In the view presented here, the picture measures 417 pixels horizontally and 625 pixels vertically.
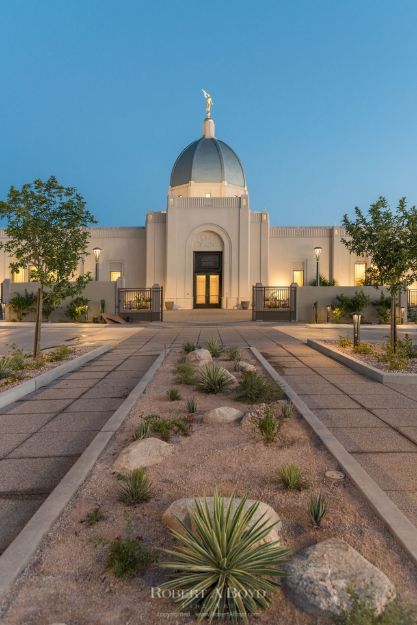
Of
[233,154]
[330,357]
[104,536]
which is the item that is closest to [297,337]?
[330,357]

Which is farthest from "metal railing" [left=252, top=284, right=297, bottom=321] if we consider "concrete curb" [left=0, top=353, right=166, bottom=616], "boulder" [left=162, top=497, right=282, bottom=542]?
"boulder" [left=162, top=497, right=282, bottom=542]

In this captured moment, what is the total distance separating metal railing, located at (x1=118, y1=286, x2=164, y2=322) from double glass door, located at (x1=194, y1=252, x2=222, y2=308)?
8.88 metres

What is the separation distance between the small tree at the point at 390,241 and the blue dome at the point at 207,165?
2880cm

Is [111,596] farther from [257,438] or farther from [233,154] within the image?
Answer: [233,154]

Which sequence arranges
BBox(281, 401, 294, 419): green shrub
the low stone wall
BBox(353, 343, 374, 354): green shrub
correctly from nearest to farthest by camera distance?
BBox(281, 401, 294, 419): green shrub
BBox(353, 343, 374, 354): green shrub
the low stone wall

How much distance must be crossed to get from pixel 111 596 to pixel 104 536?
542mm

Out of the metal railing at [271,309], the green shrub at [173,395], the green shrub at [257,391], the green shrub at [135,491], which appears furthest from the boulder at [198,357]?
the metal railing at [271,309]

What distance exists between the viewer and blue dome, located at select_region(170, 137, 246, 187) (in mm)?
37406

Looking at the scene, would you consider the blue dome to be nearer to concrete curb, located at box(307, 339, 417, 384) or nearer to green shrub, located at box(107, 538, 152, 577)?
concrete curb, located at box(307, 339, 417, 384)

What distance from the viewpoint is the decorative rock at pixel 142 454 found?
12.1 feet

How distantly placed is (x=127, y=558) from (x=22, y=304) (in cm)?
2469

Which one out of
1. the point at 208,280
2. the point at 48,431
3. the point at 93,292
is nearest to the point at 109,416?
the point at 48,431

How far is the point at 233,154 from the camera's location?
39719 millimetres

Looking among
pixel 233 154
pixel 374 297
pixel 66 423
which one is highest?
pixel 233 154
